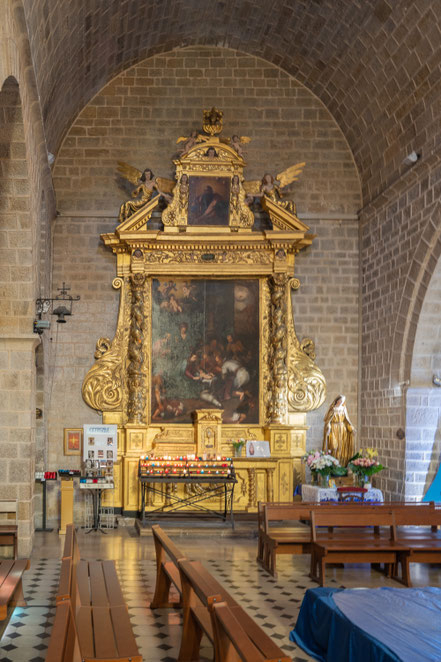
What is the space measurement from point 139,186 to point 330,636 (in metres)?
10.8

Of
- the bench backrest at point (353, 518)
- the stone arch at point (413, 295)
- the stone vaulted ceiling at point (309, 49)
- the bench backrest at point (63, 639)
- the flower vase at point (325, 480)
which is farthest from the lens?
the flower vase at point (325, 480)

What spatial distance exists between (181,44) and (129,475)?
849 centimetres

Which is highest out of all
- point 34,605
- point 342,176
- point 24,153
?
point 342,176

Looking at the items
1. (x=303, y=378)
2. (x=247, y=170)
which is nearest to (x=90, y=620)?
(x=303, y=378)

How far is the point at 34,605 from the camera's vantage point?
816 centimetres

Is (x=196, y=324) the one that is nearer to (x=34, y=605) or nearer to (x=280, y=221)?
(x=280, y=221)

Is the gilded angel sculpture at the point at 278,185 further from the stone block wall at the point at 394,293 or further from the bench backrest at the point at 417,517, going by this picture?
the bench backrest at the point at 417,517

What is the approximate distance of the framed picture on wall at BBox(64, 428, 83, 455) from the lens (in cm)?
1508

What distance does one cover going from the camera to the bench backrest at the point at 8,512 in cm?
1095

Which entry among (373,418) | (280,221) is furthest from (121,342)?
(373,418)

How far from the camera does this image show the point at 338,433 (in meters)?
14.9

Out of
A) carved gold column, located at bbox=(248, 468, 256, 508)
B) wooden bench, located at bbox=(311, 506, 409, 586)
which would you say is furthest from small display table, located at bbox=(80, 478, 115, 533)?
wooden bench, located at bbox=(311, 506, 409, 586)

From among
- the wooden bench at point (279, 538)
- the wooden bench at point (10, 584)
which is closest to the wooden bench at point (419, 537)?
the wooden bench at point (279, 538)

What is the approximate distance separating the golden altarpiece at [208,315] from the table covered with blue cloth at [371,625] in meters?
8.37
